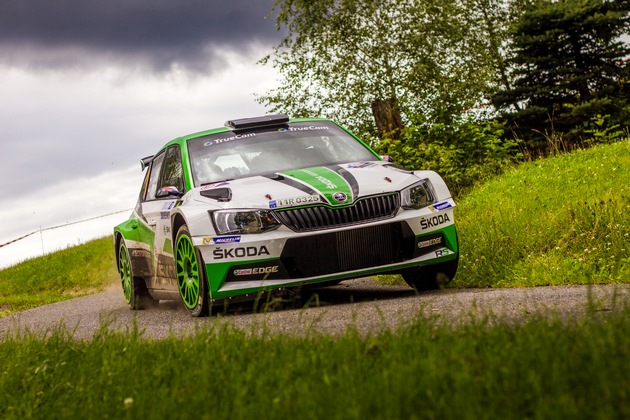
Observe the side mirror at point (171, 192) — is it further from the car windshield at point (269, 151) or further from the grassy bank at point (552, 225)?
the grassy bank at point (552, 225)

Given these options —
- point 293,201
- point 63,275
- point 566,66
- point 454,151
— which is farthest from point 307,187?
point 566,66

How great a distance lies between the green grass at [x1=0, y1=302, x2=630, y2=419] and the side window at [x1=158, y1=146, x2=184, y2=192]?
3.15 metres

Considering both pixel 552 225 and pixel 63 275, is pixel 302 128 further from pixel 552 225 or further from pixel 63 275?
pixel 63 275

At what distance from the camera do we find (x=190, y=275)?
7.66m

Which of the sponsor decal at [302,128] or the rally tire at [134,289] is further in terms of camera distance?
the rally tire at [134,289]

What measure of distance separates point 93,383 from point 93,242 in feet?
79.4

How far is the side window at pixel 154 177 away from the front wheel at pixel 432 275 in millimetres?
2978

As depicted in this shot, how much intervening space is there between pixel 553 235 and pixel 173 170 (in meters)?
4.01

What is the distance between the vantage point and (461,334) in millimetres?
4320

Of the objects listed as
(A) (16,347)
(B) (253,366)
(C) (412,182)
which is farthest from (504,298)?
(A) (16,347)

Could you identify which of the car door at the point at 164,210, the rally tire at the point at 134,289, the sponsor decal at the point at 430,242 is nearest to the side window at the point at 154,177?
the car door at the point at 164,210

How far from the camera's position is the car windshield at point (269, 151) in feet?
26.8

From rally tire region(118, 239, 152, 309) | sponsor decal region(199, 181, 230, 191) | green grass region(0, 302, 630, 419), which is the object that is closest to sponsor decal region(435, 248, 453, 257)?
sponsor decal region(199, 181, 230, 191)

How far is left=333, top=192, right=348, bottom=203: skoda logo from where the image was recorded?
7.09 metres
